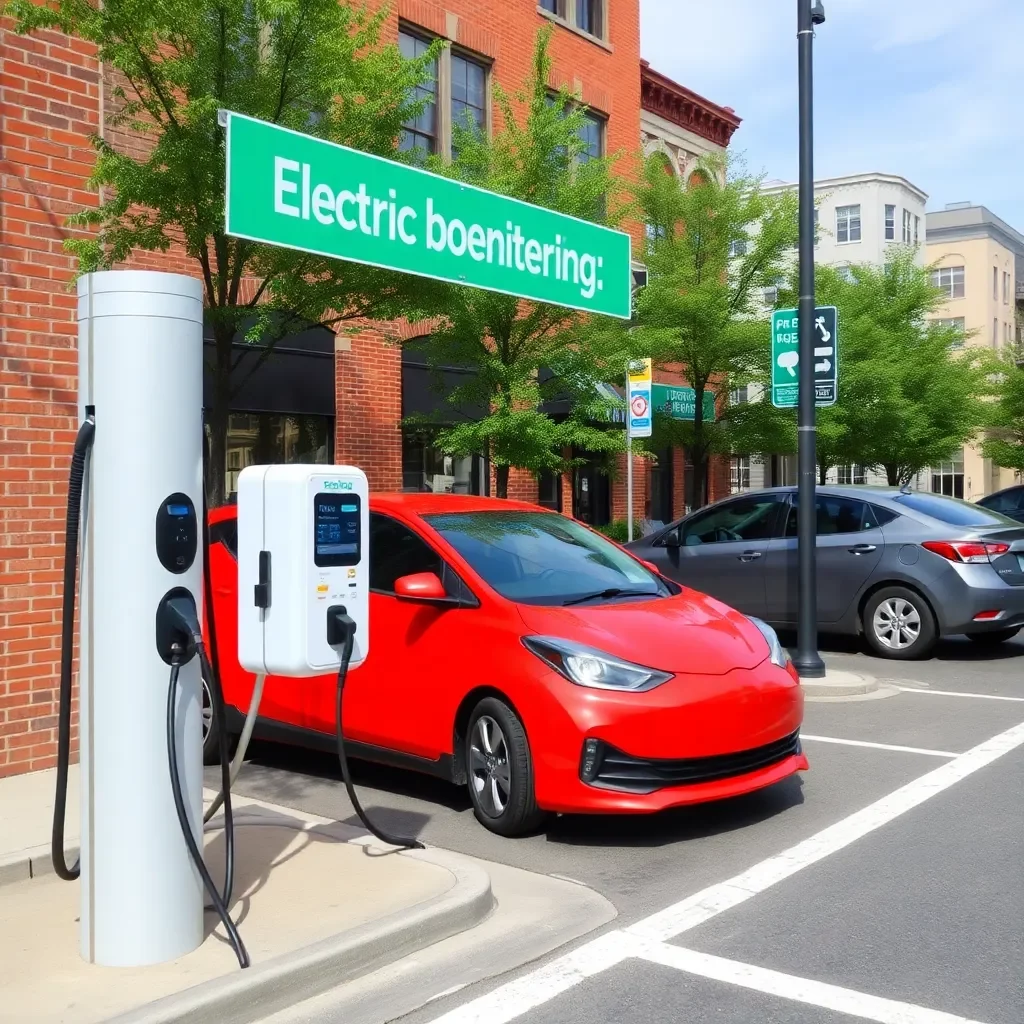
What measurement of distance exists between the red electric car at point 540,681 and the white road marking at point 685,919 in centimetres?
42

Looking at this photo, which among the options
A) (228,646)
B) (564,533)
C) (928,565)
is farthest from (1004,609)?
(228,646)

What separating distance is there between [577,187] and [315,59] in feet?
16.8

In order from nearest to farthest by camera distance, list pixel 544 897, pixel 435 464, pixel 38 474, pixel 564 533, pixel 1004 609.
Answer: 1. pixel 544 897
2. pixel 38 474
3. pixel 564 533
4. pixel 1004 609
5. pixel 435 464

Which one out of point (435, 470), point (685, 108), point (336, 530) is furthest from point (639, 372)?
point (685, 108)

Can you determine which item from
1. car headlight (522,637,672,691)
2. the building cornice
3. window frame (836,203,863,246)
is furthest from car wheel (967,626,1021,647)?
window frame (836,203,863,246)

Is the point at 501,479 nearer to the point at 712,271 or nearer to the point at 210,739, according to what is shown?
the point at 712,271

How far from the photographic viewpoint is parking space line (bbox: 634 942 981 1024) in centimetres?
385

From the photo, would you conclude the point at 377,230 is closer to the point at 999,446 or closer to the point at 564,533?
the point at 564,533

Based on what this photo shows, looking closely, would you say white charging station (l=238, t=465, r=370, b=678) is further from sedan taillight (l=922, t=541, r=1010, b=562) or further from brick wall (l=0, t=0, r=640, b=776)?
sedan taillight (l=922, t=541, r=1010, b=562)

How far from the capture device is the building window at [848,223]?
6203 centimetres

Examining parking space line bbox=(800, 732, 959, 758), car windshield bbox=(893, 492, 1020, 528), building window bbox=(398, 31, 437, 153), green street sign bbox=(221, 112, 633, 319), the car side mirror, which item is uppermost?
building window bbox=(398, 31, 437, 153)

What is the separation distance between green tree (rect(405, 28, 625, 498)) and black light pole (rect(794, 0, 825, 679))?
12.3ft

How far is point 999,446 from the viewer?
35.8 metres

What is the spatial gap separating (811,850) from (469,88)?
1605 cm
